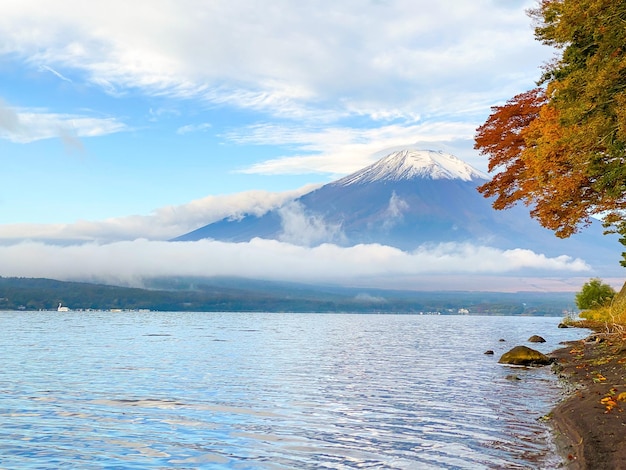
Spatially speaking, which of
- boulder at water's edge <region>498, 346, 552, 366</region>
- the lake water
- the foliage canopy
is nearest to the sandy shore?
the lake water

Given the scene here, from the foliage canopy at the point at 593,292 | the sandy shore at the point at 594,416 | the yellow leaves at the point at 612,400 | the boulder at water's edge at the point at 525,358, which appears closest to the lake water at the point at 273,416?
the sandy shore at the point at 594,416

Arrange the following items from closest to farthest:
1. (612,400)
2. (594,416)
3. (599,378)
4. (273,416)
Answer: (594,416) → (612,400) → (273,416) → (599,378)

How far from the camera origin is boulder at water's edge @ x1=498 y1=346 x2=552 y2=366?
122ft

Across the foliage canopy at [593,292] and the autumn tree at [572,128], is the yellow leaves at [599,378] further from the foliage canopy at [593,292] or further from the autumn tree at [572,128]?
the foliage canopy at [593,292]

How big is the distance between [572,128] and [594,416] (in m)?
15.0

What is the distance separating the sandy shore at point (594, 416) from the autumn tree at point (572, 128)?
8266 millimetres

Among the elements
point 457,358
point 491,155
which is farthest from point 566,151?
point 457,358

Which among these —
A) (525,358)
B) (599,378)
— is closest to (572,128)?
(599,378)

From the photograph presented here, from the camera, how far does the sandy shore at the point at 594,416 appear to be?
42.2 ft

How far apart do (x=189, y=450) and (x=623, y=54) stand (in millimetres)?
21030

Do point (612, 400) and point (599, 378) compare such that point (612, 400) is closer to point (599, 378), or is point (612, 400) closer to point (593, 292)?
point (599, 378)

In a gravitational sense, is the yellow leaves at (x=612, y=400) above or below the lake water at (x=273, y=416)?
above

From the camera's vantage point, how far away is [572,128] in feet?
89.4

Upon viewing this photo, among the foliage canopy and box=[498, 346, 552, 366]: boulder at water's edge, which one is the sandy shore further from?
the foliage canopy
